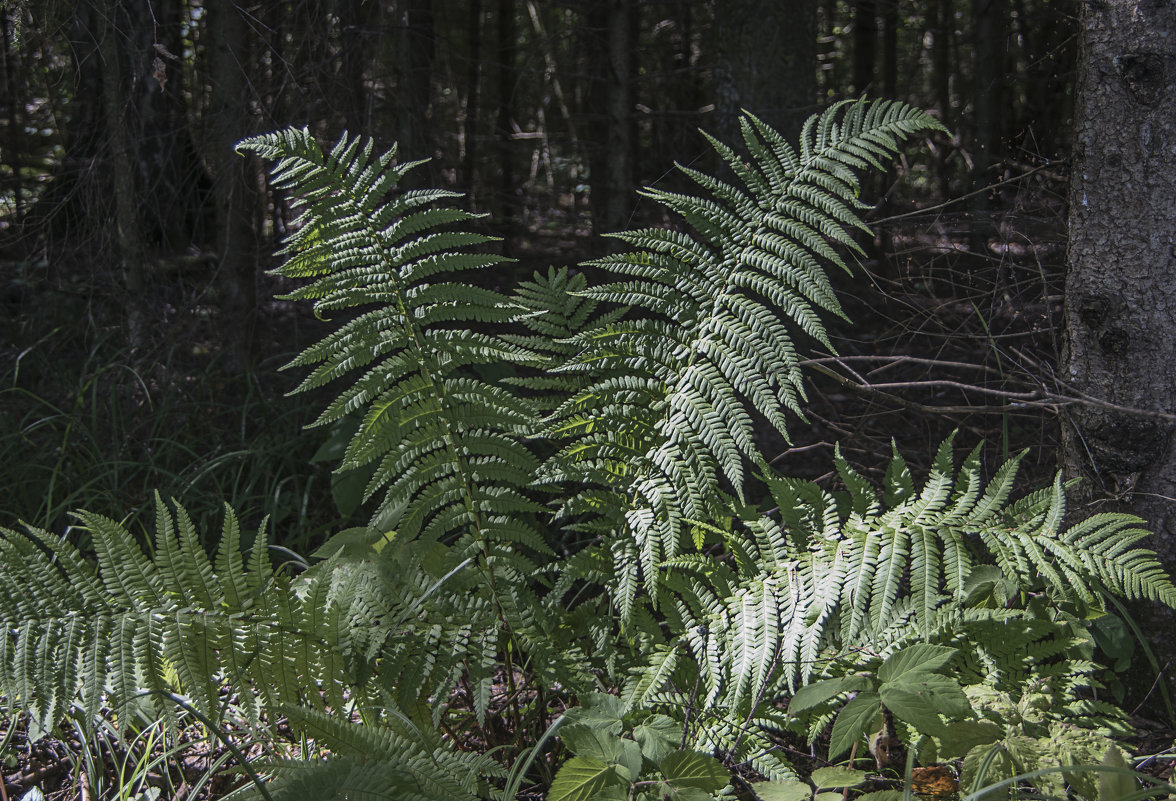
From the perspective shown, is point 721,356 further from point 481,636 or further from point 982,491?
point 982,491

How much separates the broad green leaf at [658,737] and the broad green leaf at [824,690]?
0.21 meters

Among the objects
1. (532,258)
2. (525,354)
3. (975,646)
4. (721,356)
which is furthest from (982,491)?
(532,258)

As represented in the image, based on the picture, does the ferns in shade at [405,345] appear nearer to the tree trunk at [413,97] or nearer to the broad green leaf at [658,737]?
the broad green leaf at [658,737]

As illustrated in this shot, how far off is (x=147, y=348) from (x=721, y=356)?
304 cm

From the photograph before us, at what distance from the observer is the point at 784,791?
1366mm

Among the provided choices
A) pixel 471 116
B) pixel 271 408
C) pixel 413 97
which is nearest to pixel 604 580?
pixel 271 408

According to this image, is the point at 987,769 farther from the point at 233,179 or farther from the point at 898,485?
the point at 233,179

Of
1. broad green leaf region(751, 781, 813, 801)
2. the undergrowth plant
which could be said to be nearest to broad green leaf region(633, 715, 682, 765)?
the undergrowth plant

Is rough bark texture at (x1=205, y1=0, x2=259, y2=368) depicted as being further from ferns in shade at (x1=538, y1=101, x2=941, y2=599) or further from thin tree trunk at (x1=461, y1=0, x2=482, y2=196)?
ferns in shade at (x1=538, y1=101, x2=941, y2=599)

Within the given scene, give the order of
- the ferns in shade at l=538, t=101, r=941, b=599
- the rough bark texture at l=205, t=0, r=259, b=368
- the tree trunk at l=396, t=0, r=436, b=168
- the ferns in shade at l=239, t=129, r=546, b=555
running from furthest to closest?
1. the tree trunk at l=396, t=0, r=436, b=168
2. the rough bark texture at l=205, t=0, r=259, b=368
3. the ferns in shade at l=239, t=129, r=546, b=555
4. the ferns in shade at l=538, t=101, r=941, b=599

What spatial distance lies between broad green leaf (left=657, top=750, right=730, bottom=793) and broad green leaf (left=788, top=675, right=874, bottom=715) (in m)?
0.16

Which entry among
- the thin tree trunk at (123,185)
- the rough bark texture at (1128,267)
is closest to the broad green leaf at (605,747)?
the rough bark texture at (1128,267)

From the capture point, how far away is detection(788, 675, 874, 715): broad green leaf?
4.43 feet

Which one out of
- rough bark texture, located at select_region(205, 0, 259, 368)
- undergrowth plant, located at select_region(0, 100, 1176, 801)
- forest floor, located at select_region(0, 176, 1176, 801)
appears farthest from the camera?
rough bark texture, located at select_region(205, 0, 259, 368)
